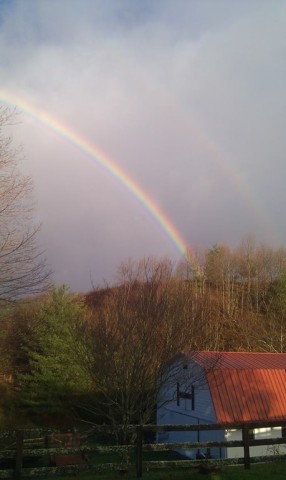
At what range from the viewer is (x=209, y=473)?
30.2ft

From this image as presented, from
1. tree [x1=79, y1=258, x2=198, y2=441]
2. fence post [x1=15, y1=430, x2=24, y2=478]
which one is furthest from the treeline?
fence post [x1=15, y1=430, x2=24, y2=478]

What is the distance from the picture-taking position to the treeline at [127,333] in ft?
51.3

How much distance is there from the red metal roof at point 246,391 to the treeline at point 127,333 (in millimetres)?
2117

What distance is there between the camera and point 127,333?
15.7m

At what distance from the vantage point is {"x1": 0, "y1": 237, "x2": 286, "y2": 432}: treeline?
15633 millimetres

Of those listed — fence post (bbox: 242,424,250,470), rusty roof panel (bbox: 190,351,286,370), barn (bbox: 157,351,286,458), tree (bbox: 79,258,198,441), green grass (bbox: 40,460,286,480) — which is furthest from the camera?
barn (bbox: 157,351,286,458)

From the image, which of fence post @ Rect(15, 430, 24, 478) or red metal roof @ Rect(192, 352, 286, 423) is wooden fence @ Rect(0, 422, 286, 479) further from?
red metal roof @ Rect(192, 352, 286, 423)

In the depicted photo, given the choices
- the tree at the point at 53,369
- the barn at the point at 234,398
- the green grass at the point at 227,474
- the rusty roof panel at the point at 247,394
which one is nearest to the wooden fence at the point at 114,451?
the green grass at the point at 227,474

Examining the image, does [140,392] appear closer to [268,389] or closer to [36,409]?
[268,389]

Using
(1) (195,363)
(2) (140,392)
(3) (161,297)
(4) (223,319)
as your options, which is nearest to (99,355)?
(2) (140,392)

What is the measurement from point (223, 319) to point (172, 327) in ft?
124

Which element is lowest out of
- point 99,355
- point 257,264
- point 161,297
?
point 99,355

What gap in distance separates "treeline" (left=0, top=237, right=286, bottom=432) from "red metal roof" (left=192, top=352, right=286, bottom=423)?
2.12 metres

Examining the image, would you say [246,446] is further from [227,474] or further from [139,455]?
[139,455]
